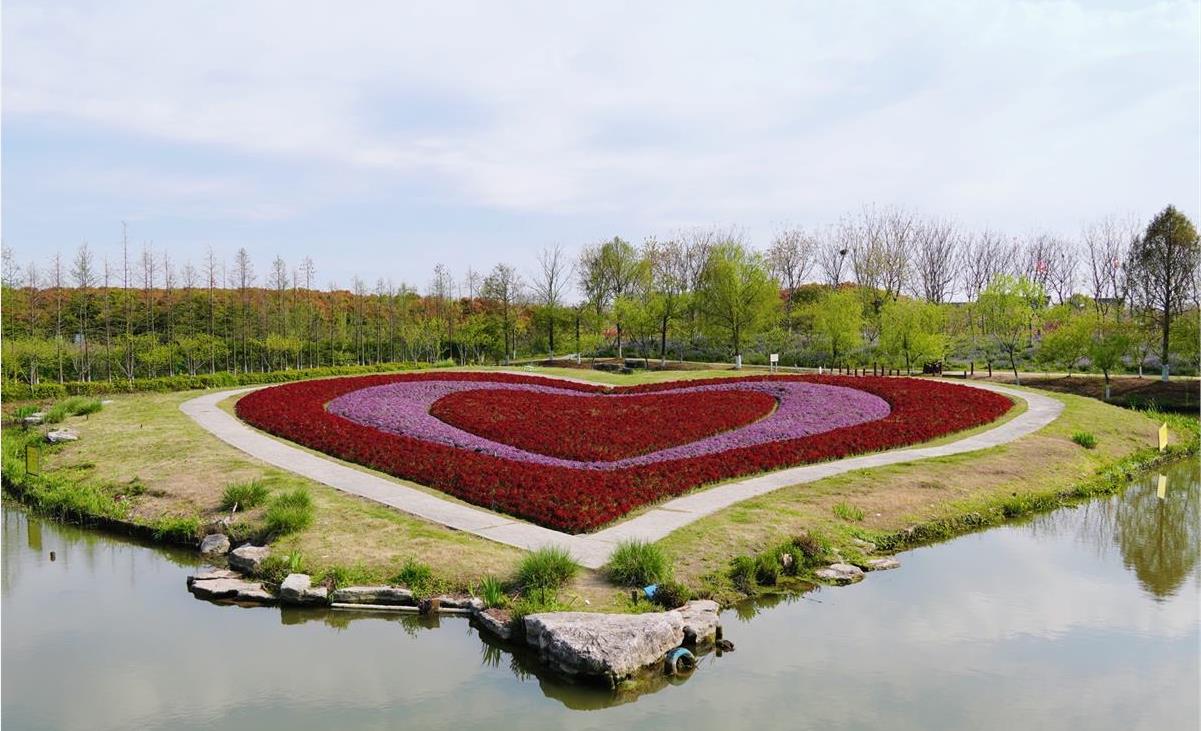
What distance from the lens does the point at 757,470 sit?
16.4m

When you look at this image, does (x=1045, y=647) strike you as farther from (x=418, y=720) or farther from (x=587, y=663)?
(x=418, y=720)

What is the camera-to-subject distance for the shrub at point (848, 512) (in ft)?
44.9

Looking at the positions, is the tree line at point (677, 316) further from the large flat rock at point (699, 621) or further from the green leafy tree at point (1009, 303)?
the large flat rock at point (699, 621)

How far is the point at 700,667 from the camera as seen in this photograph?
855 centimetres

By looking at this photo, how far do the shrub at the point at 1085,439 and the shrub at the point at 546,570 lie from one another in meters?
17.0

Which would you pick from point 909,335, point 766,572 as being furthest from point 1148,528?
point 909,335

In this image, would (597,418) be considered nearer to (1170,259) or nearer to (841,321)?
(841,321)

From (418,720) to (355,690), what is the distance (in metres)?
0.97

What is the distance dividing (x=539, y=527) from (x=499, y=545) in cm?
119

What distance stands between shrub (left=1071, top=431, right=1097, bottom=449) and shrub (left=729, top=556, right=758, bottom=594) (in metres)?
14.5

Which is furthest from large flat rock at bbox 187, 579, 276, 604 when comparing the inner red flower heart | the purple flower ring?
the inner red flower heart

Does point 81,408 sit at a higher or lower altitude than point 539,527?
higher

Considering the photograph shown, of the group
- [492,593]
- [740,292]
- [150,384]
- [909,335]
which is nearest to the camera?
[492,593]

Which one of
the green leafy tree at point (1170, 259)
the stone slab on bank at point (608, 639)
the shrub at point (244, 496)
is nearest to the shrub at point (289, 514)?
the shrub at point (244, 496)
